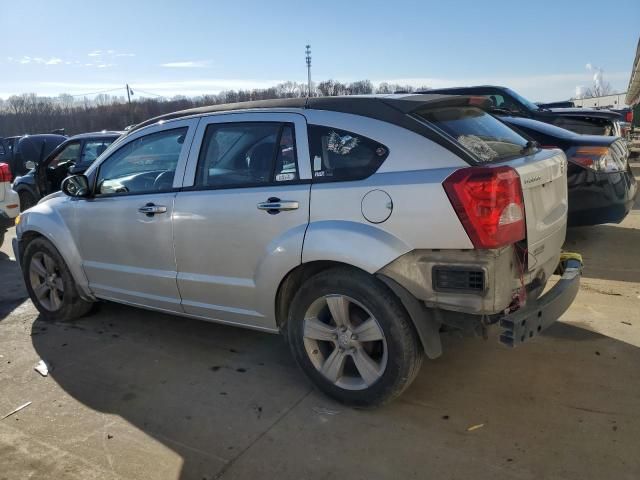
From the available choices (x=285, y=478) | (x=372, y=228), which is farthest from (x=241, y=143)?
(x=285, y=478)

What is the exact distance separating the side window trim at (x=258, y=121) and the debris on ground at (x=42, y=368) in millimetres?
1715

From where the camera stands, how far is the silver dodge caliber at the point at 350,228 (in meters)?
2.88

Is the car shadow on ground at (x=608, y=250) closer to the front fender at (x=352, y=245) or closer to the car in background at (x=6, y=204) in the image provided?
the front fender at (x=352, y=245)

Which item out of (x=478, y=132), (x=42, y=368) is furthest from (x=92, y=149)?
(x=478, y=132)

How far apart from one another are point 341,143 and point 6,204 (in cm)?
645

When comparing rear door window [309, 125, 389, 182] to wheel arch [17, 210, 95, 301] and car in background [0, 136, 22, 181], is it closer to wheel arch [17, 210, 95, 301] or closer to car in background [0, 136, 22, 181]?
wheel arch [17, 210, 95, 301]

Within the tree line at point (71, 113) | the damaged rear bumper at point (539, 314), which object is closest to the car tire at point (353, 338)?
the damaged rear bumper at point (539, 314)

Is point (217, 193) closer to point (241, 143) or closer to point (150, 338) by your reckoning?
point (241, 143)

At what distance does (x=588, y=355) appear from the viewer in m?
3.90

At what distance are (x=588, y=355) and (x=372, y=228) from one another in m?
2.03

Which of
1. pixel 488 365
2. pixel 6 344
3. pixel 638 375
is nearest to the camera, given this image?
pixel 638 375

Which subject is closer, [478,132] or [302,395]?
[478,132]

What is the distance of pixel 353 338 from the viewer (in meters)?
3.25

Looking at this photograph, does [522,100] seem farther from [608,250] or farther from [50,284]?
[50,284]
